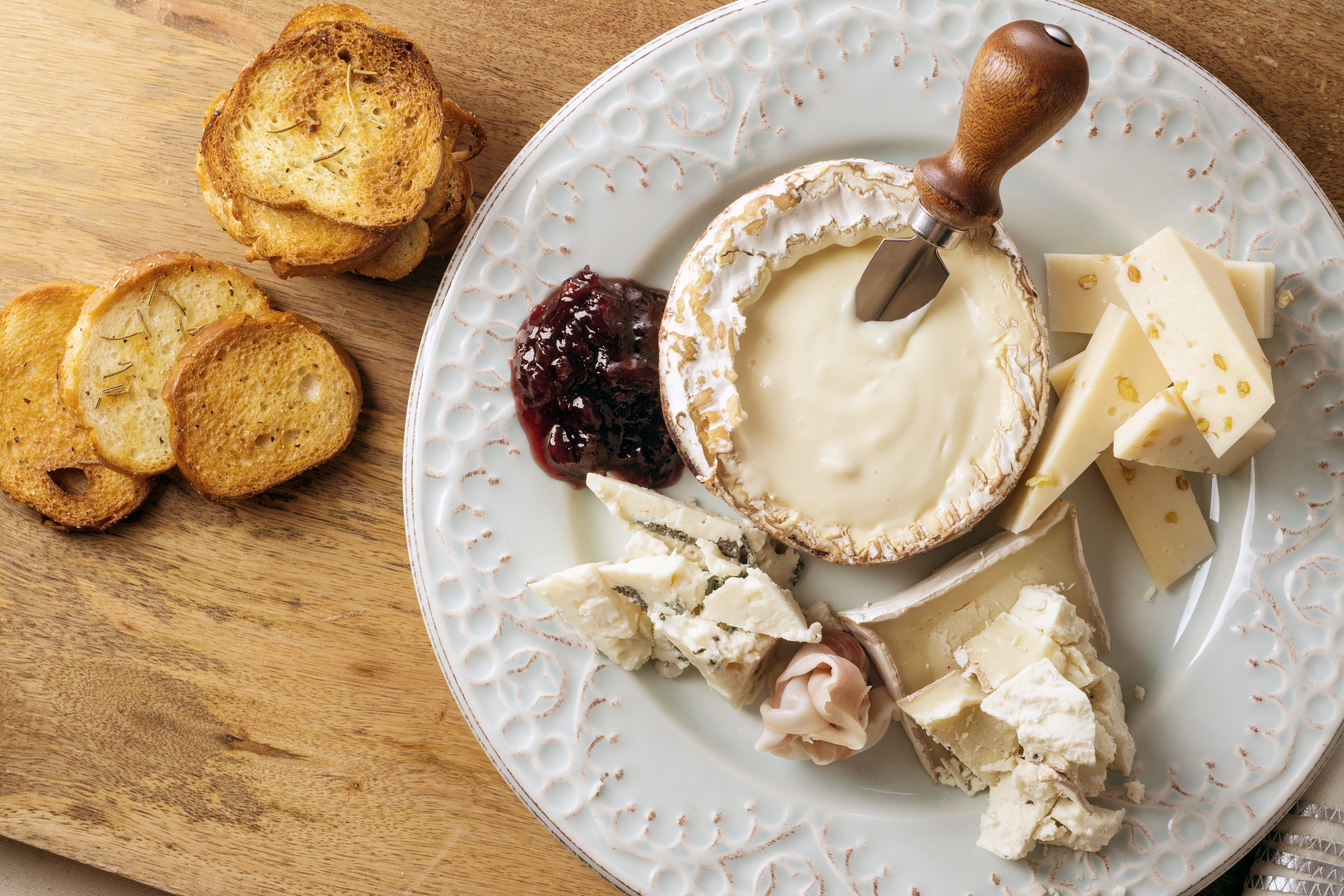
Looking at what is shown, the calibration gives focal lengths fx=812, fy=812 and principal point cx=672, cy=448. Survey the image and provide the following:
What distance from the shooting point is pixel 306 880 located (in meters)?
2.99

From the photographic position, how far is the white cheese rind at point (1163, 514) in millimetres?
2850

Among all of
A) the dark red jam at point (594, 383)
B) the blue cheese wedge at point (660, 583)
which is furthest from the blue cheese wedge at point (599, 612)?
the dark red jam at point (594, 383)

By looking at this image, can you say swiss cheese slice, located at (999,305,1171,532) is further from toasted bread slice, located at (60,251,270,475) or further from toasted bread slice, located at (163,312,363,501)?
toasted bread slice, located at (60,251,270,475)

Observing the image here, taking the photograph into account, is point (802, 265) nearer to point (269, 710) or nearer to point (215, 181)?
point (215, 181)

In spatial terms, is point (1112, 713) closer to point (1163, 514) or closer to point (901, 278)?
point (1163, 514)

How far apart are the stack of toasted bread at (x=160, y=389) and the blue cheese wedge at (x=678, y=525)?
103 centimetres

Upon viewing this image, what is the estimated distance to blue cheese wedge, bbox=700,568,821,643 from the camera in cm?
256

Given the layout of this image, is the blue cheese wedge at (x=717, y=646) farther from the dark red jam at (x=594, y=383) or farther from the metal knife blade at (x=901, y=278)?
the metal knife blade at (x=901, y=278)

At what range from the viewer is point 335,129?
285cm

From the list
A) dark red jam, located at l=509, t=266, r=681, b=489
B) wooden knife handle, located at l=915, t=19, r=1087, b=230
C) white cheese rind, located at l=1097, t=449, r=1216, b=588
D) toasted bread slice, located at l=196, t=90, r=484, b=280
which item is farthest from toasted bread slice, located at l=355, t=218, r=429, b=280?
white cheese rind, located at l=1097, t=449, r=1216, b=588

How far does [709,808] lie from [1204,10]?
10.9 ft

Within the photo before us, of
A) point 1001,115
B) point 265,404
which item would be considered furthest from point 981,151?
point 265,404

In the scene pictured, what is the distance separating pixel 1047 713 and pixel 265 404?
2.79m

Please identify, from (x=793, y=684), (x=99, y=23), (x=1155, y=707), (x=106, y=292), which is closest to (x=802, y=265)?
(x=793, y=684)
